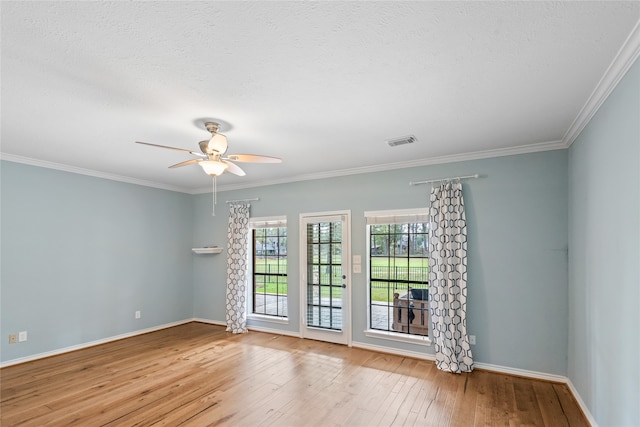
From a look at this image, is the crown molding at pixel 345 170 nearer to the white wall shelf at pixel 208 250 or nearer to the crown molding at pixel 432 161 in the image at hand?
the crown molding at pixel 432 161

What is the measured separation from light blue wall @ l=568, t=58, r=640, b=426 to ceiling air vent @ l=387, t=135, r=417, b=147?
5.07ft

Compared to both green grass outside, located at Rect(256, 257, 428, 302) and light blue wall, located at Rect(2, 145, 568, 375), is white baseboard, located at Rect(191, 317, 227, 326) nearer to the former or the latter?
light blue wall, located at Rect(2, 145, 568, 375)

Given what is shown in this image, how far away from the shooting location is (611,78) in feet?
7.41

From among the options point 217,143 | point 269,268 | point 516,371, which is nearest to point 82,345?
point 269,268

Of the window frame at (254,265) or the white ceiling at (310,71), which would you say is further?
the window frame at (254,265)

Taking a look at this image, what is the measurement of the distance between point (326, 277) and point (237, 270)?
1.70 meters

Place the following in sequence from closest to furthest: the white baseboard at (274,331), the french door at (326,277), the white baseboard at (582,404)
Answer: the white baseboard at (582,404), the french door at (326,277), the white baseboard at (274,331)

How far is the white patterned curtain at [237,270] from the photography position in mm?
5871

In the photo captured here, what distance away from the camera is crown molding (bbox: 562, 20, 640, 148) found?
1.89 meters

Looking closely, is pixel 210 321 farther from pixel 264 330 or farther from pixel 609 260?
pixel 609 260

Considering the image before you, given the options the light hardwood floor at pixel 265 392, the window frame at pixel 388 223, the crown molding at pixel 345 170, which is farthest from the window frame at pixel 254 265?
the window frame at pixel 388 223

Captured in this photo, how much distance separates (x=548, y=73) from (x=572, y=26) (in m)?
0.54

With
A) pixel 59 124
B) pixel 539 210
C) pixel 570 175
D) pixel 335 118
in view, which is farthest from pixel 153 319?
pixel 570 175

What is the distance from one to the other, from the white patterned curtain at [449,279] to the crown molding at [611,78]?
1456 mm
